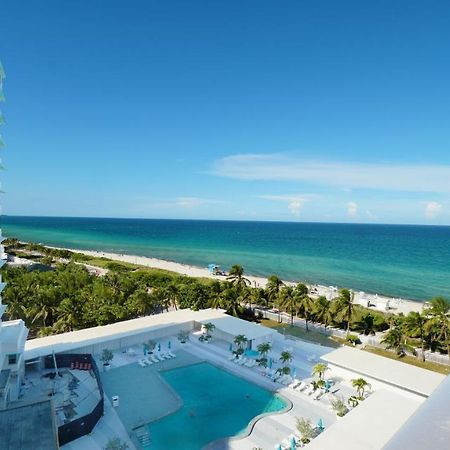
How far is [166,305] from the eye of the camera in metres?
44.8

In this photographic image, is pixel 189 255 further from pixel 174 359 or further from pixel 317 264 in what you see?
pixel 174 359

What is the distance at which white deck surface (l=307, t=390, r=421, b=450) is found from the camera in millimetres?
15922

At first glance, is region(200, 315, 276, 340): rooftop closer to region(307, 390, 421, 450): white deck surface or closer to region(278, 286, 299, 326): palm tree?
region(278, 286, 299, 326): palm tree

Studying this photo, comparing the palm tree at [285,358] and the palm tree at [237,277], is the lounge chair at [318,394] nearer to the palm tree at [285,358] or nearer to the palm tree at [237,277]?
the palm tree at [285,358]

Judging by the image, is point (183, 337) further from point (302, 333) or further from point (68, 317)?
point (302, 333)

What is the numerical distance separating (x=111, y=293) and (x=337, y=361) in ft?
79.8

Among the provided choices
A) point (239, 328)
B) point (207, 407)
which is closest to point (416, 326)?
point (239, 328)

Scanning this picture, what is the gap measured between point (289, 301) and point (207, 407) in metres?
20.4

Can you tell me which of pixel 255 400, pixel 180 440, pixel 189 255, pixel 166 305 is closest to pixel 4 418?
pixel 180 440

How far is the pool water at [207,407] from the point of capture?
19.9m

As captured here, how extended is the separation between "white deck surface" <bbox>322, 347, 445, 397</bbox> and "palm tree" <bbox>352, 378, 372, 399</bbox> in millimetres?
803

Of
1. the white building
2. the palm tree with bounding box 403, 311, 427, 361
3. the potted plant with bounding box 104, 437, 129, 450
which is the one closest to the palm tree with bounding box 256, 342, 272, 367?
the potted plant with bounding box 104, 437, 129, 450

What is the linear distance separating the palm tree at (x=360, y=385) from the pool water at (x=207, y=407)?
4577mm

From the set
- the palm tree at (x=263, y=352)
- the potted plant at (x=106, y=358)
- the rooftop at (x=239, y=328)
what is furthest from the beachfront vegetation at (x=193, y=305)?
the palm tree at (x=263, y=352)
